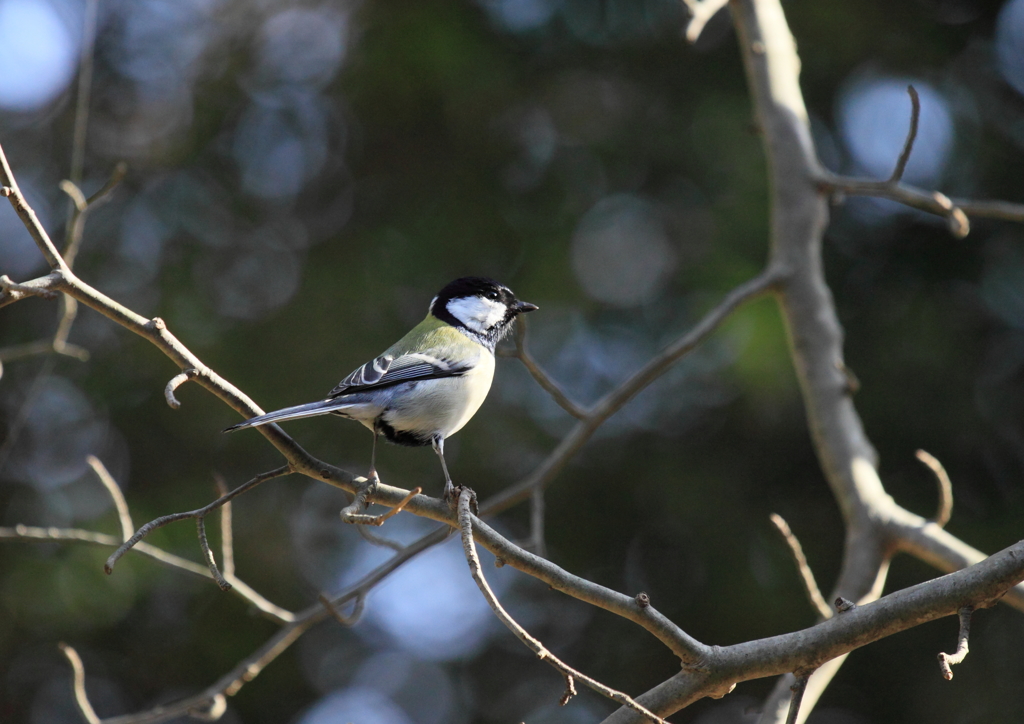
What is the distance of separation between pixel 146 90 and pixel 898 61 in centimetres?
476

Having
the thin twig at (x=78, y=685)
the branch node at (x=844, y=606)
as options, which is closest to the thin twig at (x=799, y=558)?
the branch node at (x=844, y=606)

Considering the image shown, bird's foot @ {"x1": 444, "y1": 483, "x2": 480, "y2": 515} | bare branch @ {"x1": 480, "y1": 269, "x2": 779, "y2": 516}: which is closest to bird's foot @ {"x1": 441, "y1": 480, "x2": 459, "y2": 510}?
bird's foot @ {"x1": 444, "y1": 483, "x2": 480, "y2": 515}

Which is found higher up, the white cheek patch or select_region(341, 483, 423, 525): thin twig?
select_region(341, 483, 423, 525): thin twig

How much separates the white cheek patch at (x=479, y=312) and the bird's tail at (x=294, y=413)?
96 cm

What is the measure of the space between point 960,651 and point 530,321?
4.14 meters

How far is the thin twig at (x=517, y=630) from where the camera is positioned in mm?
1379

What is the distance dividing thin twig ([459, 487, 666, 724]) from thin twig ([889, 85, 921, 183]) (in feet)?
5.53

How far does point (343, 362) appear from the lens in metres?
5.26

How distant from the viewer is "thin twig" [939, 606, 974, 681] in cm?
146

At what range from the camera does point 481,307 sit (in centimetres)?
332

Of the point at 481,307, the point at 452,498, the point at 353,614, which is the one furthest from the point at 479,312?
the point at 452,498

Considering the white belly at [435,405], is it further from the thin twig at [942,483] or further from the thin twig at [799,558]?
the thin twig at [942,483]

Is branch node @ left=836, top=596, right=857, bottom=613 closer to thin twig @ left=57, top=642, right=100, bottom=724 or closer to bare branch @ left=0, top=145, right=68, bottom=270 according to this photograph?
bare branch @ left=0, top=145, right=68, bottom=270

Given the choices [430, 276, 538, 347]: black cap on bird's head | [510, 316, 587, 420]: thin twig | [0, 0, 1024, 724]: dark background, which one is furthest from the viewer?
[0, 0, 1024, 724]: dark background
